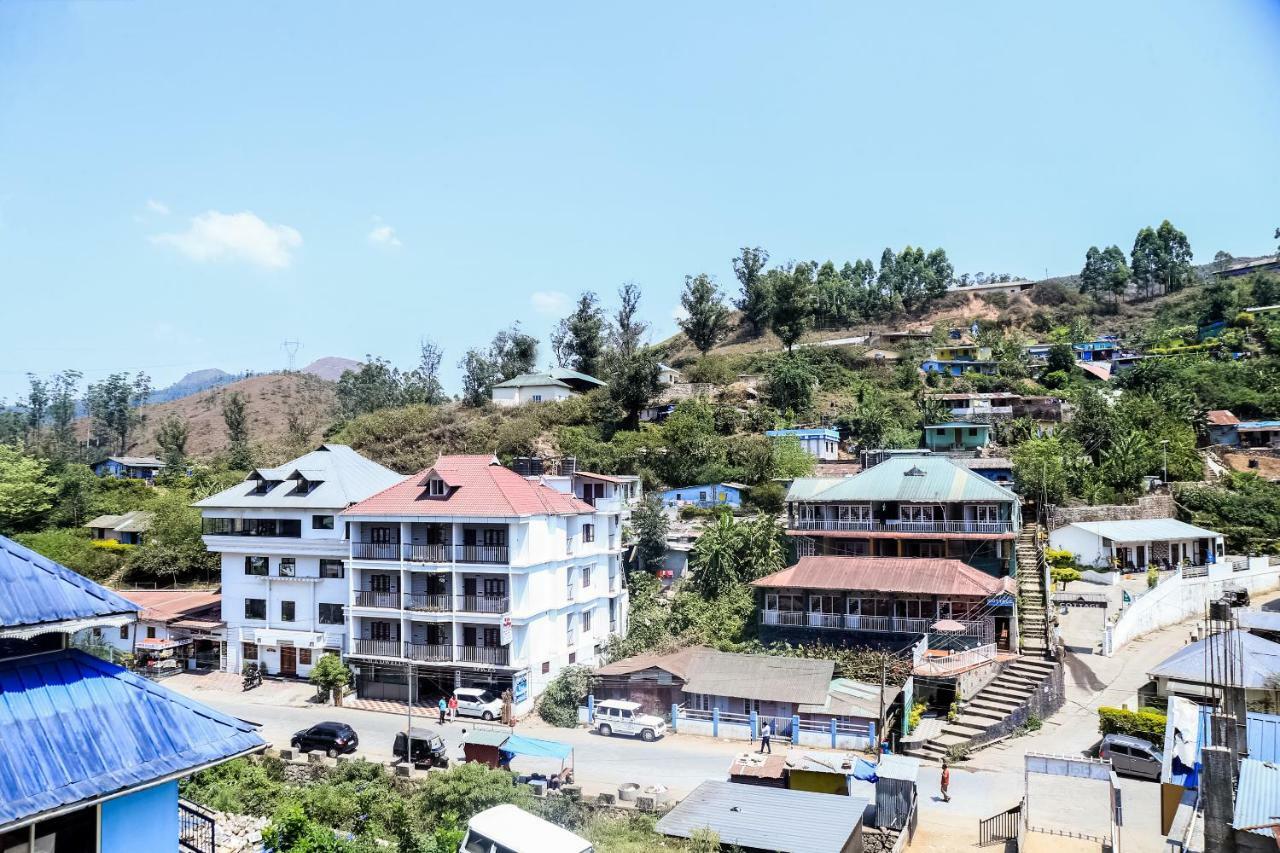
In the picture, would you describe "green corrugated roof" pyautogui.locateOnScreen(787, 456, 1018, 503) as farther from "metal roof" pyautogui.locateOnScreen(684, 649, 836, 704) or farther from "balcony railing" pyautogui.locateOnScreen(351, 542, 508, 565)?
"balcony railing" pyautogui.locateOnScreen(351, 542, 508, 565)

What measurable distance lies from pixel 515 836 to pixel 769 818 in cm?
496

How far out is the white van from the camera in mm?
14367

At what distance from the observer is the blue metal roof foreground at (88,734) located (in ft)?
24.1

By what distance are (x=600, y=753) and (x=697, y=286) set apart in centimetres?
4950

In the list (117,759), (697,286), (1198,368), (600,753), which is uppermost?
(697,286)

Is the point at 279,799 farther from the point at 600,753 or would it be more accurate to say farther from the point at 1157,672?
the point at 1157,672

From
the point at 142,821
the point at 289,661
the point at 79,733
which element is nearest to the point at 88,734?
the point at 79,733

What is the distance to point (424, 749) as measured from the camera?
23.8 metres

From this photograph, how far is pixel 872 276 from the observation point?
314ft

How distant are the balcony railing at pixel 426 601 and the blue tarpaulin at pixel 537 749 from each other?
8.59 metres

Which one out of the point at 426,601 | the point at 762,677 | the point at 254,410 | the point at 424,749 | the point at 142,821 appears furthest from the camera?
the point at 254,410

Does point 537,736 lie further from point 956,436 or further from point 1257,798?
point 956,436

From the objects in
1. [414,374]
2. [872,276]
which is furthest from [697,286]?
[872,276]

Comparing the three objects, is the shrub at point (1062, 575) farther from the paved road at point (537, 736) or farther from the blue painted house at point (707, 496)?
the paved road at point (537, 736)
